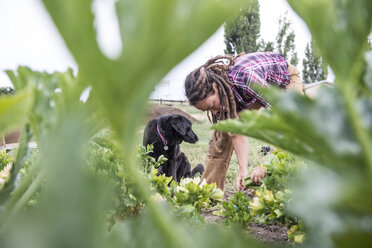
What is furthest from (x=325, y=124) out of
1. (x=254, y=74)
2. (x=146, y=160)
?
(x=254, y=74)

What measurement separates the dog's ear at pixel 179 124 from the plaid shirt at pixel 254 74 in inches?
45.3

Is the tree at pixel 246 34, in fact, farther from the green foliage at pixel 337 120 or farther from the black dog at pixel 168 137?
the green foliage at pixel 337 120

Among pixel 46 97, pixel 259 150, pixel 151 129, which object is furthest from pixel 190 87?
pixel 259 150

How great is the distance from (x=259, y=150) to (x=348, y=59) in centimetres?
593

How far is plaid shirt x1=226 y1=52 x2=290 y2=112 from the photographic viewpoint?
2564 millimetres

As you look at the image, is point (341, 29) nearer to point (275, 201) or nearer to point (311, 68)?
point (275, 201)

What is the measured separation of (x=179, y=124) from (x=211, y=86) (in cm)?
122

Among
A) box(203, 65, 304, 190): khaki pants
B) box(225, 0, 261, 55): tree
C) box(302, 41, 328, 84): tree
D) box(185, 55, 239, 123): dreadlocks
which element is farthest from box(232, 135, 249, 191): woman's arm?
box(302, 41, 328, 84): tree

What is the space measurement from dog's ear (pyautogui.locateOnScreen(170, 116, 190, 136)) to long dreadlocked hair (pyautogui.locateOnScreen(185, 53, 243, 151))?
1.03 metres

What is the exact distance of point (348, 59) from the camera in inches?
8.8

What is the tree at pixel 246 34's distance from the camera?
1573cm

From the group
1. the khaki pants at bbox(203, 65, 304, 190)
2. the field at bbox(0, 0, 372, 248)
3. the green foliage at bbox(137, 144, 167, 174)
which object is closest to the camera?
the field at bbox(0, 0, 372, 248)

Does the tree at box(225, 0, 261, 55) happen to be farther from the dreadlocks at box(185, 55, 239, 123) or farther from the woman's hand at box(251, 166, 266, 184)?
the woman's hand at box(251, 166, 266, 184)

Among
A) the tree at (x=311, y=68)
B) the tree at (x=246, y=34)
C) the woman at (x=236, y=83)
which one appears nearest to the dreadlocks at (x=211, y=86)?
the woman at (x=236, y=83)
